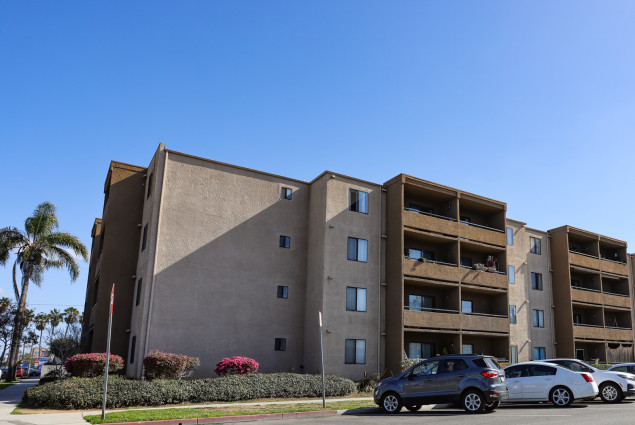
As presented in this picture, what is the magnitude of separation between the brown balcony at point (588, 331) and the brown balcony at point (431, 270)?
13.0m

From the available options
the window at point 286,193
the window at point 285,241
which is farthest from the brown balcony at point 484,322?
the window at point 286,193

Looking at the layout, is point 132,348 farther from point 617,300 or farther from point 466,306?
point 617,300

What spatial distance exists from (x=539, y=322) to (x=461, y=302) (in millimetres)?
9829

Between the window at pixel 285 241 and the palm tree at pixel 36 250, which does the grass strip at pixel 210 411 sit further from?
the palm tree at pixel 36 250

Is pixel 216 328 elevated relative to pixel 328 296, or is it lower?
lower

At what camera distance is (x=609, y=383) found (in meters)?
20.1

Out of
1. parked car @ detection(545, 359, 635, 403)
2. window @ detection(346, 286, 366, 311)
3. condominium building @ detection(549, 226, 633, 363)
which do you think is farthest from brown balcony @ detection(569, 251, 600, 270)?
parked car @ detection(545, 359, 635, 403)

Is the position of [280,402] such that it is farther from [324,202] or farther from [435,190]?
[435,190]

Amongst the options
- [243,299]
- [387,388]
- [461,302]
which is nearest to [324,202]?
[243,299]

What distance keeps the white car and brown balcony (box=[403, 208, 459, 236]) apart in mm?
11381

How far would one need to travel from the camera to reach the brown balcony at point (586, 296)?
3909cm

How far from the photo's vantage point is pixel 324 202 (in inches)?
1123

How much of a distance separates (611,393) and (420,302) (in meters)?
12.5

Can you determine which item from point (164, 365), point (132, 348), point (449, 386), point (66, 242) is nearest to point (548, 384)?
point (449, 386)
